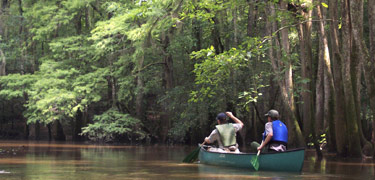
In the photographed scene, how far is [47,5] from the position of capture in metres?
34.7

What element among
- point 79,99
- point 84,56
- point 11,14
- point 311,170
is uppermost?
point 11,14

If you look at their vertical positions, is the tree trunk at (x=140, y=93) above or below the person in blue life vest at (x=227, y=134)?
above

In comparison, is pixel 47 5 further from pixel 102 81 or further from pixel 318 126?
pixel 318 126

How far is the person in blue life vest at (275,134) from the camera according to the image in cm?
1311

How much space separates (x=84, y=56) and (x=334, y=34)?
1829 cm

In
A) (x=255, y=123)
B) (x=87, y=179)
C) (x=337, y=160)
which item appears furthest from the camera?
(x=255, y=123)

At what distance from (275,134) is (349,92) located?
4.66 meters

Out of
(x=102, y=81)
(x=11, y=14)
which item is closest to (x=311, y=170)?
(x=102, y=81)

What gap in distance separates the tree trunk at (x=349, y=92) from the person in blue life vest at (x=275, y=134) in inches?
174

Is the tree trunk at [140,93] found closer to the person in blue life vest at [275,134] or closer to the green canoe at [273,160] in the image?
the green canoe at [273,160]

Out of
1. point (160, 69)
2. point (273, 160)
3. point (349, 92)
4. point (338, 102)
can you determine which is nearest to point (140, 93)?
point (160, 69)

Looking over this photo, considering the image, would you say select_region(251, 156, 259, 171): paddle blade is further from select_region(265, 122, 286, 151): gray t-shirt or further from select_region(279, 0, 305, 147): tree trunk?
select_region(279, 0, 305, 147): tree trunk

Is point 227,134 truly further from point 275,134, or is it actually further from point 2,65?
point 2,65

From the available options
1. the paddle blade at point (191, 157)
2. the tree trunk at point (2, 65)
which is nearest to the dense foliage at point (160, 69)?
the tree trunk at point (2, 65)
